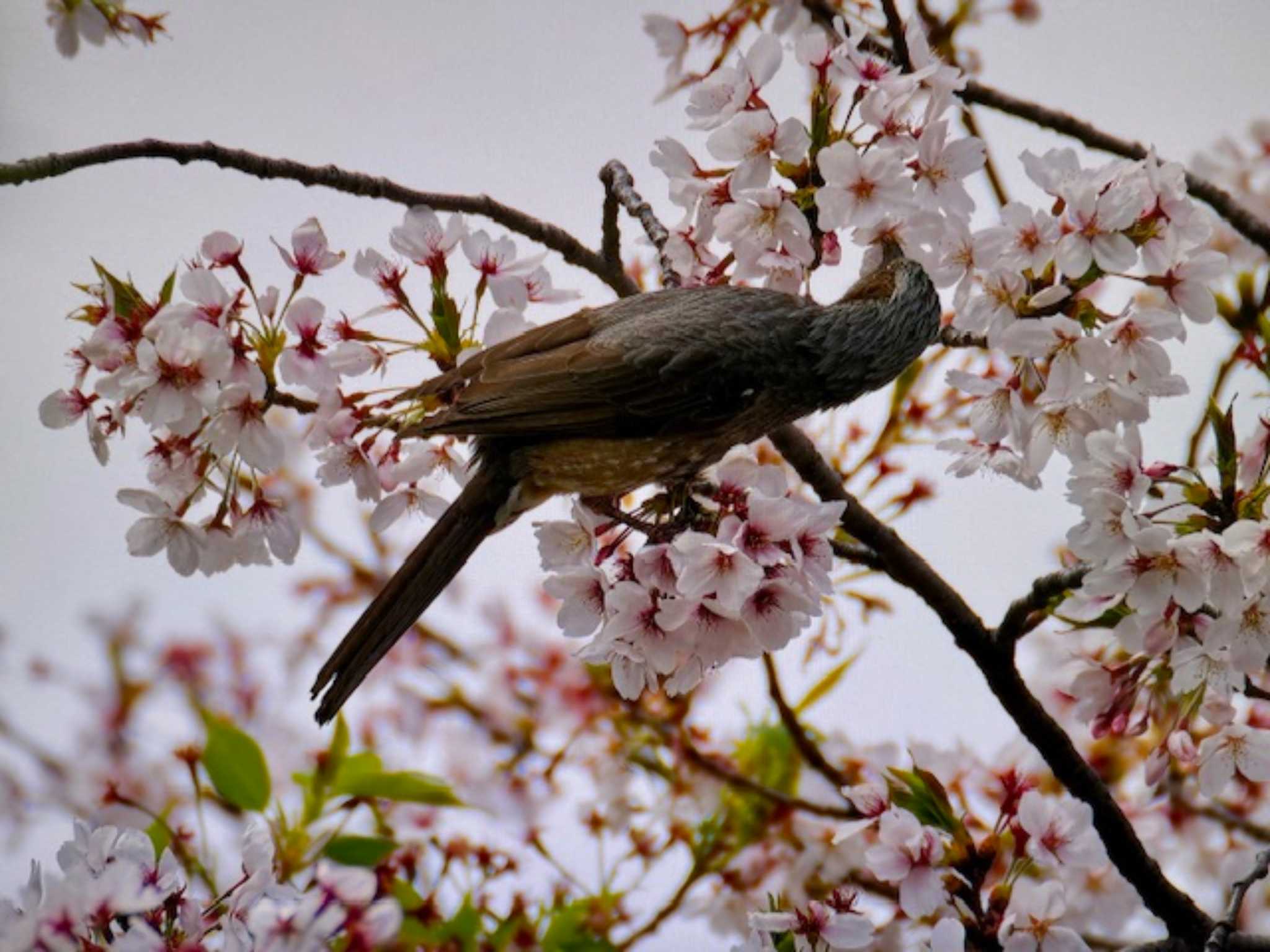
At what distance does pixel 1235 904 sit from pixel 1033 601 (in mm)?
567

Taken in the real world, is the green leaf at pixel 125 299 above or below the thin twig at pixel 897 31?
below

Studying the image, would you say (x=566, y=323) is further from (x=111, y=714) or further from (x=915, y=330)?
(x=111, y=714)

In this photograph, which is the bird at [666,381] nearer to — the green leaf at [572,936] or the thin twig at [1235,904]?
the green leaf at [572,936]

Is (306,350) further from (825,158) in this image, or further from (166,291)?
(825,158)

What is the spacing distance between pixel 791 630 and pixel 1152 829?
174 cm

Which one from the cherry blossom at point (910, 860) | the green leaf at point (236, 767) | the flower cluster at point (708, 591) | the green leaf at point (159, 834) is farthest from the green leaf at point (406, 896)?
the cherry blossom at point (910, 860)

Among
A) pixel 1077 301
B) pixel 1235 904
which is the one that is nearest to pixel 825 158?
pixel 1077 301

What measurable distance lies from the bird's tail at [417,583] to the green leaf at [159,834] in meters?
0.36

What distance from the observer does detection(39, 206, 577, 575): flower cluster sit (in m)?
2.32

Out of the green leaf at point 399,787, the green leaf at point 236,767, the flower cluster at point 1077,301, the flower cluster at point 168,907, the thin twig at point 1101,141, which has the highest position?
the thin twig at point 1101,141

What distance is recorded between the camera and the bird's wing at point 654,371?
2602mm

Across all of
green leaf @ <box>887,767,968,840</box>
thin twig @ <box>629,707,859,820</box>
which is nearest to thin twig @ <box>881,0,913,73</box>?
green leaf @ <box>887,767,968,840</box>

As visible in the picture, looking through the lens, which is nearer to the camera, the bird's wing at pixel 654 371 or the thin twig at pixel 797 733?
the bird's wing at pixel 654 371

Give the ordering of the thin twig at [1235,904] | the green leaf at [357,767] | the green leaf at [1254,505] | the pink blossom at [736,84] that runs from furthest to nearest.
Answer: the green leaf at [357,767] < the pink blossom at [736,84] < the thin twig at [1235,904] < the green leaf at [1254,505]
